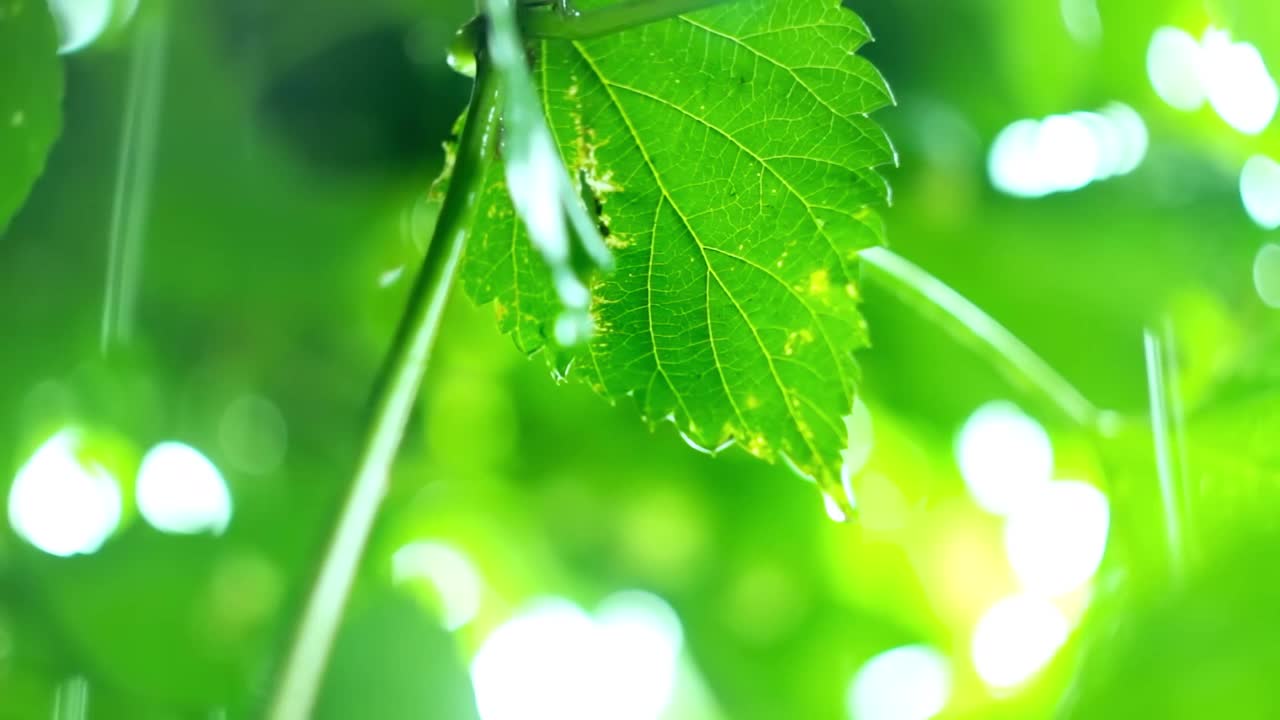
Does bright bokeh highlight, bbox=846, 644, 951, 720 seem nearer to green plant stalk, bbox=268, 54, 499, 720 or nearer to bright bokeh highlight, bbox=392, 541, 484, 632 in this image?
bright bokeh highlight, bbox=392, 541, 484, 632

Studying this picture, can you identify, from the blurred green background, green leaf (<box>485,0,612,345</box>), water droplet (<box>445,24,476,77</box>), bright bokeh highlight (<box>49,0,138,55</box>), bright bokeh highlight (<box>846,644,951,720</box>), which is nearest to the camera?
green leaf (<box>485,0,612,345</box>)

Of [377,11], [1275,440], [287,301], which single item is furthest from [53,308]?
[1275,440]

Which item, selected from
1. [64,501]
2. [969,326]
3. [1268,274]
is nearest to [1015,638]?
[1268,274]

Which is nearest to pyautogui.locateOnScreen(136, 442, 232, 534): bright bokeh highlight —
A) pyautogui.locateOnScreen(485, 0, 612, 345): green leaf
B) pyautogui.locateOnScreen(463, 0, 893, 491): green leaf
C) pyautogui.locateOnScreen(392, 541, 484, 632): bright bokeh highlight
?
pyautogui.locateOnScreen(392, 541, 484, 632): bright bokeh highlight

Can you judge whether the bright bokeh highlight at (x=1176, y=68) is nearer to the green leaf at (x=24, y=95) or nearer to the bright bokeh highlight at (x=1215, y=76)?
the bright bokeh highlight at (x=1215, y=76)

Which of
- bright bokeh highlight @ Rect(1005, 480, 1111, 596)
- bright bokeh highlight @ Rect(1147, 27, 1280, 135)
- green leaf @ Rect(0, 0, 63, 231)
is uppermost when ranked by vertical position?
bright bokeh highlight @ Rect(1147, 27, 1280, 135)

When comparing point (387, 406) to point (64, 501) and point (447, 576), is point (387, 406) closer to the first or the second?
point (64, 501)

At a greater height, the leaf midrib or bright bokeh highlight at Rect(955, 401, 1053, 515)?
bright bokeh highlight at Rect(955, 401, 1053, 515)
